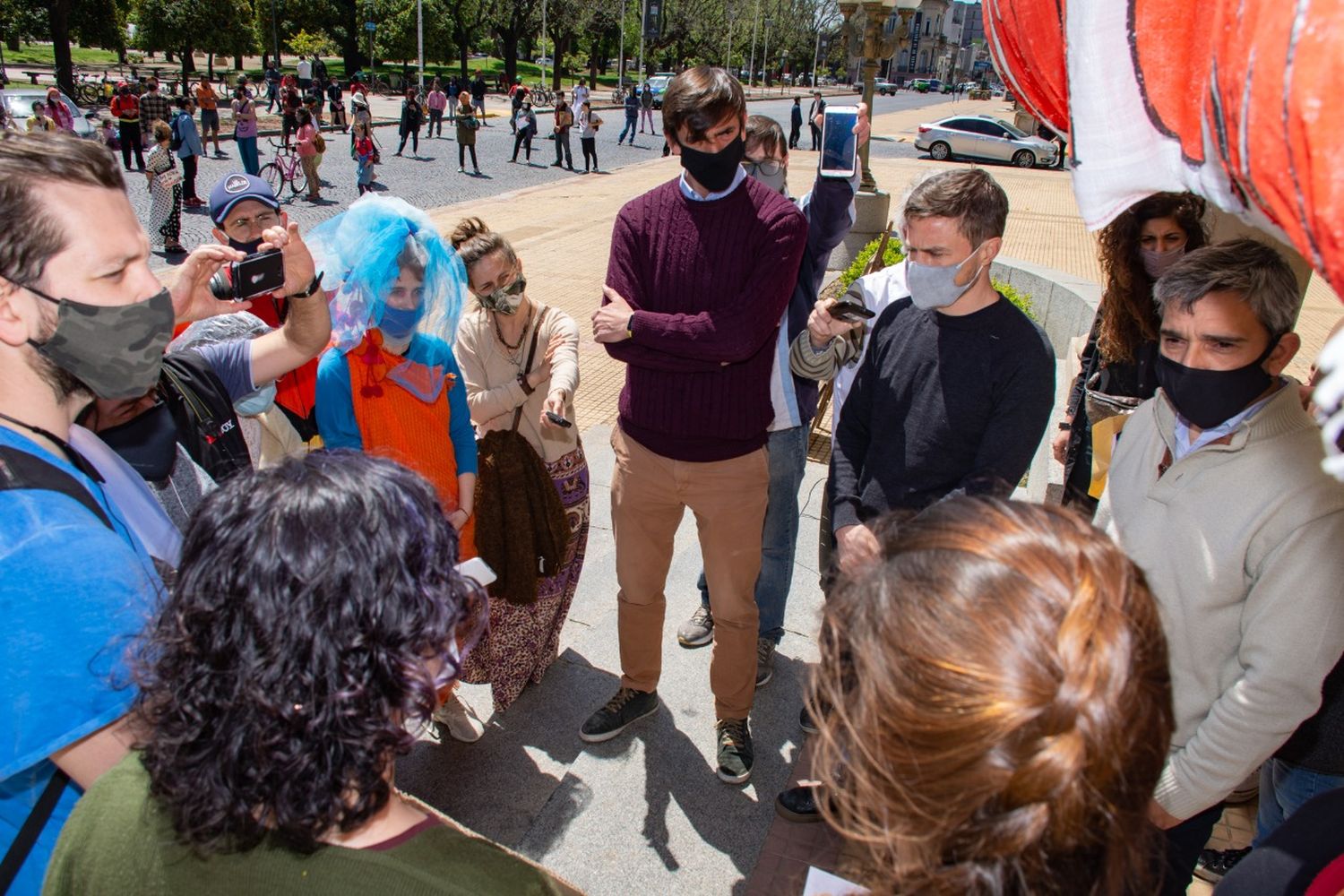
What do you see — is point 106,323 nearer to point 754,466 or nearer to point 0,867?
point 0,867

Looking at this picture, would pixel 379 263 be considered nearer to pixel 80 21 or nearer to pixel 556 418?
pixel 556 418

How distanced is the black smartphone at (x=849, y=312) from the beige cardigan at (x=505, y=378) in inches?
38.8

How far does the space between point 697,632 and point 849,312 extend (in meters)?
1.57

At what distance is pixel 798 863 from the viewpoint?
2.40 metres

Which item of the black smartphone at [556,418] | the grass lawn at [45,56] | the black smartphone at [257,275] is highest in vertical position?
the grass lawn at [45,56]

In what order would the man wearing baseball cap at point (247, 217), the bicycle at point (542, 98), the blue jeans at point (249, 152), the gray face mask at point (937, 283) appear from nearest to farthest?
the gray face mask at point (937, 283) < the man wearing baseball cap at point (247, 217) < the blue jeans at point (249, 152) < the bicycle at point (542, 98)

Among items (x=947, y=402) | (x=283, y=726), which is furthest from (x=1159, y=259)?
(x=283, y=726)

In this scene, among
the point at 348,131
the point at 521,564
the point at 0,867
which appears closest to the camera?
the point at 0,867

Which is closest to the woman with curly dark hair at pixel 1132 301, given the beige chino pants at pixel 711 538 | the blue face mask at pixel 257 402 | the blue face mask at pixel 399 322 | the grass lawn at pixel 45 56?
the beige chino pants at pixel 711 538

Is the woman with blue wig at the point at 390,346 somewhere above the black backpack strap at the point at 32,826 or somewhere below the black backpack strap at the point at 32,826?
above

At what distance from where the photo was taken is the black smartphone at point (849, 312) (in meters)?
2.44

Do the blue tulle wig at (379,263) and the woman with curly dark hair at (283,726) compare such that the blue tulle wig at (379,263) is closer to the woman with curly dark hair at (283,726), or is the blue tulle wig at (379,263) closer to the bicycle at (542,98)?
the woman with curly dark hair at (283,726)

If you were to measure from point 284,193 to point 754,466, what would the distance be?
49.5 ft

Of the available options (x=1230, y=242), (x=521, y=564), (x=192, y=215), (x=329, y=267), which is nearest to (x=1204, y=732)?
(x=1230, y=242)
